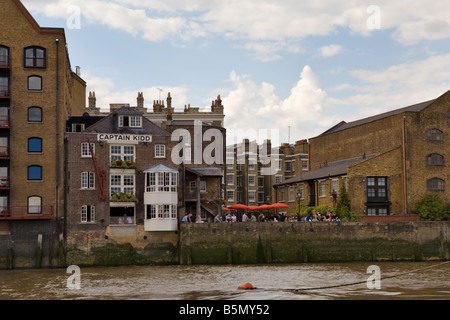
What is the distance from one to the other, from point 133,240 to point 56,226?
5324 millimetres

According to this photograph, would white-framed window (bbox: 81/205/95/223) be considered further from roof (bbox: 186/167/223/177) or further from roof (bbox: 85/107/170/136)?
roof (bbox: 186/167/223/177)

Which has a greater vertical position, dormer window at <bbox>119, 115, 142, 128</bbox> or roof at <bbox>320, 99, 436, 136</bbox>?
roof at <bbox>320, 99, 436, 136</bbox>

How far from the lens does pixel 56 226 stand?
161 feet

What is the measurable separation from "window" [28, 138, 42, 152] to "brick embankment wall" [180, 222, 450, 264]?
11.4 meters

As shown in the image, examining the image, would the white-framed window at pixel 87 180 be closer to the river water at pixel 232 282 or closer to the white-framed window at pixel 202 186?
the river water at pixel 232 282

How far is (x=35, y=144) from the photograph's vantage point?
49688 millimetres

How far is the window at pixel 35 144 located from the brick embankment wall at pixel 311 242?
1142cm

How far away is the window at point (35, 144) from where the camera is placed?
163ft

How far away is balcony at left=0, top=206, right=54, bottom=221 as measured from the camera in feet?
158

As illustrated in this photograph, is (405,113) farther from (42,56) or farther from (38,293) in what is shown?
(38,293)

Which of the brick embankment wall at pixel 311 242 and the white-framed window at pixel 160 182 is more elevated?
the white-framed window at pixel 160 182

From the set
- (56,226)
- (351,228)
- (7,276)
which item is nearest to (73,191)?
(56,226)

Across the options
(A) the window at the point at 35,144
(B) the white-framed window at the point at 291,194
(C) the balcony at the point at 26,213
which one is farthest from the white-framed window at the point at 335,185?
(A) the window at the point at 35,144

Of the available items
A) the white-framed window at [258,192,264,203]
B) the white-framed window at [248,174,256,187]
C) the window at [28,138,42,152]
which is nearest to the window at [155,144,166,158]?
the window at [28,138,42,152]
